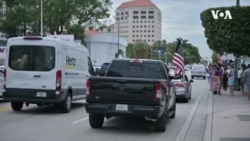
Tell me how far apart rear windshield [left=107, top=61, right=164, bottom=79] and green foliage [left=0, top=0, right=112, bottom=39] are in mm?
51225

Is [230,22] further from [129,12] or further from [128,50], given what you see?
[129,12]

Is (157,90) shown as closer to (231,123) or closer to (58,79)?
(231,123)

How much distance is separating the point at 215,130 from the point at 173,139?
197 centimetres

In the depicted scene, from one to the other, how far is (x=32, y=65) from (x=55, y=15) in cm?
4977

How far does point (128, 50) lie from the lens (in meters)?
126

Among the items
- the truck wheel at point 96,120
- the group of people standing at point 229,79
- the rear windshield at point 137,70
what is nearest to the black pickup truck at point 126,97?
the truck wheel at point 96,120

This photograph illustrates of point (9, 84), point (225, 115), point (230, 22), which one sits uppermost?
point (230, 22)

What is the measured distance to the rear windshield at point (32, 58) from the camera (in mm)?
15609

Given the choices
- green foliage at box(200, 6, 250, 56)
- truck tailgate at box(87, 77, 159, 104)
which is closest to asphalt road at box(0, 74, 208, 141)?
truck tailgate at box(87, 77, 159, 104)

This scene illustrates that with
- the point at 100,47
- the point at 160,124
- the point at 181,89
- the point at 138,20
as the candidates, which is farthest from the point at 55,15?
the point at 138,20

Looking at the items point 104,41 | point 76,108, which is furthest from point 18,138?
point 104,41

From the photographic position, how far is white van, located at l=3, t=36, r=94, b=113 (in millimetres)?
15562

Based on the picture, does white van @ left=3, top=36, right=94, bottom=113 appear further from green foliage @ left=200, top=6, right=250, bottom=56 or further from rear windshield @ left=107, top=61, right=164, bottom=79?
green foliage @ left=200, top=6, right=250, bottom=56

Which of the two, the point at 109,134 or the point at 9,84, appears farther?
the point at 9,84
